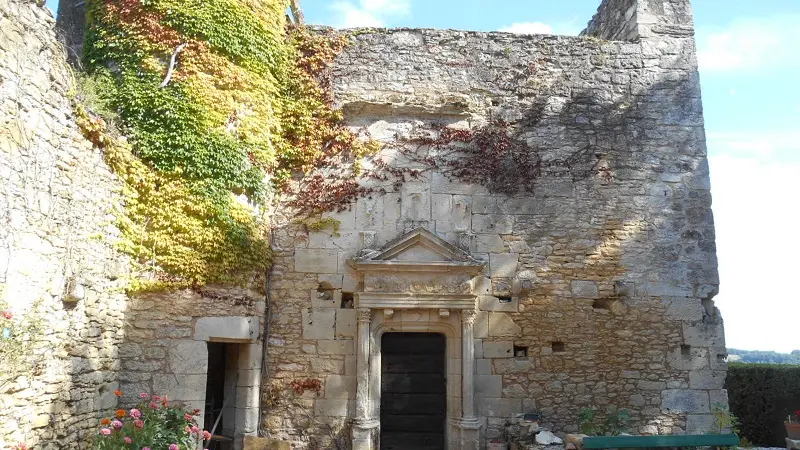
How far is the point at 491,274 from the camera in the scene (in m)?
7.27

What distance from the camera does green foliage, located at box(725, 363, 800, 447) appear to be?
30.8 ft

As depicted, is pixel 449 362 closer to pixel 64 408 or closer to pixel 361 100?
pixel 361 100

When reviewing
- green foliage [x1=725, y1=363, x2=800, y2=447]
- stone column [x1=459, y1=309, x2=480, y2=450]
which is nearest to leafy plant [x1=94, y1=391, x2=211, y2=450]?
stone column [x1=459, y1=309, x2=480, y2=450]

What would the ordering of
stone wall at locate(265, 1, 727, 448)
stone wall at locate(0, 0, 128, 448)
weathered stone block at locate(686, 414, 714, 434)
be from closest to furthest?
stone wall at locate(0, 0, 128, 448)
stone wall at locate(265, 1, 727, 448)
weathered stone block at locate(686, 414, 714, 434)

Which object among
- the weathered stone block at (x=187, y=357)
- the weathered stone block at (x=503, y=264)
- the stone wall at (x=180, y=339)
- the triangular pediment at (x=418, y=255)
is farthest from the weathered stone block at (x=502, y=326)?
the weathered stone block at (x=187, y=357)

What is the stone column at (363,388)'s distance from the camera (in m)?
6.67

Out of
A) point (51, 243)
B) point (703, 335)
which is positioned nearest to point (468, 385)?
point (703, 335)

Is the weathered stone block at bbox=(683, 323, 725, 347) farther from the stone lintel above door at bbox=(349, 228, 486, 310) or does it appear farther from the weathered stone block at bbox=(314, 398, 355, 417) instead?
the weathered stone block at bbox=(314, 398, 355, 417)

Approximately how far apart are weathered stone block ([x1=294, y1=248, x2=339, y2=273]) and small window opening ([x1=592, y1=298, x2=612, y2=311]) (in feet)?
10.4

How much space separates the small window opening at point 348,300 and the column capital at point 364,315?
0.67 feet

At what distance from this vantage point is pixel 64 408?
495 cm

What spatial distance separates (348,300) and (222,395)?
75.1 inches

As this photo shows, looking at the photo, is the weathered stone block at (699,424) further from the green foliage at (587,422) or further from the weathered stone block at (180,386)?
the weathered stone block at (180,386)

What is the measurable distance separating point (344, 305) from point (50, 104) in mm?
3616
